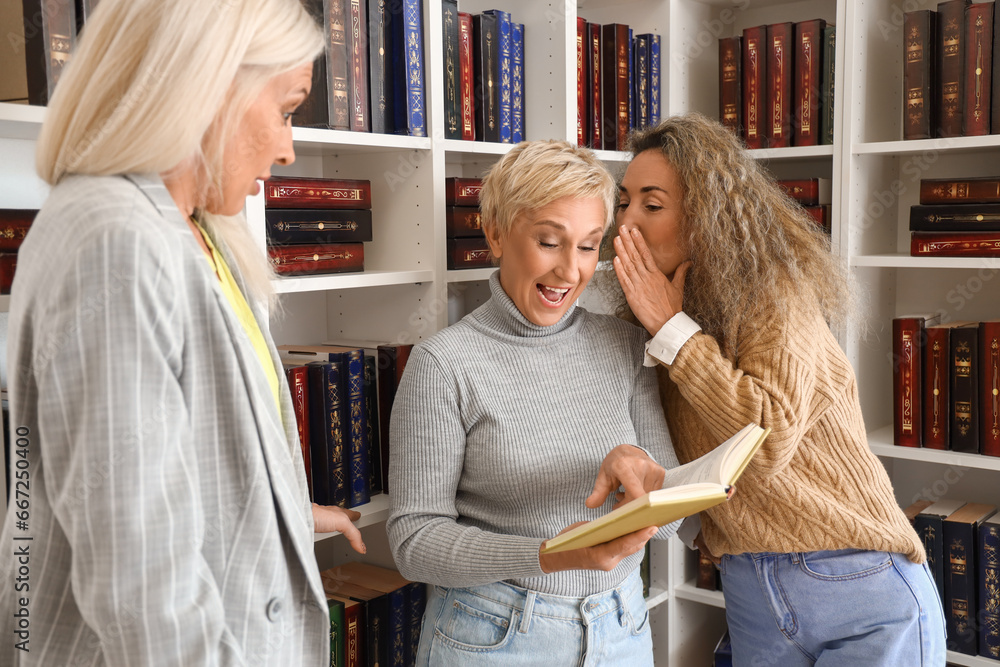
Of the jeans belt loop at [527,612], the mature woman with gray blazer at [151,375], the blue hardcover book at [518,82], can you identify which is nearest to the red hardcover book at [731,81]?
the blue hardcover book at [518,82]

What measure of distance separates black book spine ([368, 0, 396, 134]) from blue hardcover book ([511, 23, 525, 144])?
344 millimetres

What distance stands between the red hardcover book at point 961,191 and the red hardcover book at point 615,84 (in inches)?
26.7

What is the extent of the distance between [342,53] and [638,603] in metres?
1.02

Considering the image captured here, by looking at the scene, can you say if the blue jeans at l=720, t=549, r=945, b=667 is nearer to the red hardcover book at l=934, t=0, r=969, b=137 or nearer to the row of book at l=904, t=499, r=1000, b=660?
the row of book at l=904, t=499, r=1000, b=660

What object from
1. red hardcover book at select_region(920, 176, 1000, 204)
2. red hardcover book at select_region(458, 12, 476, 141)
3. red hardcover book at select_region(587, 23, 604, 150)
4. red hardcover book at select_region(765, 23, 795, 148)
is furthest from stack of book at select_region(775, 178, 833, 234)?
red hardcover book at select_region(458, 12, 476, 141)

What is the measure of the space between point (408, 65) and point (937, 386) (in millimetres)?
1369

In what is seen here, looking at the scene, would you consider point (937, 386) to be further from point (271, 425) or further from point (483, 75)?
point (271, 425)

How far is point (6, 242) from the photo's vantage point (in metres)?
1.06

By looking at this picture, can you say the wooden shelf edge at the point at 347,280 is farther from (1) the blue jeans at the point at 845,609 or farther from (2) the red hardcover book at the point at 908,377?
(2) the red hardcover book at the point at 908,377

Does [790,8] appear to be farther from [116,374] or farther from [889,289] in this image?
[116,374]

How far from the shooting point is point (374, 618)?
1.59m

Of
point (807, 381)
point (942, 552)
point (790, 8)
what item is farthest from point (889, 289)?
point (807, 381)

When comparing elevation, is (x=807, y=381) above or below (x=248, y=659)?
above

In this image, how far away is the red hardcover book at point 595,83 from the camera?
195 centimetres
